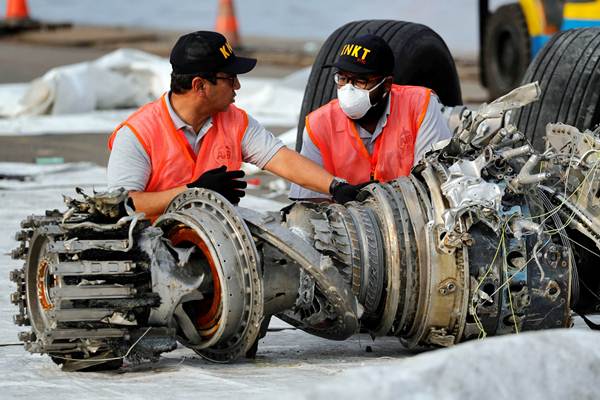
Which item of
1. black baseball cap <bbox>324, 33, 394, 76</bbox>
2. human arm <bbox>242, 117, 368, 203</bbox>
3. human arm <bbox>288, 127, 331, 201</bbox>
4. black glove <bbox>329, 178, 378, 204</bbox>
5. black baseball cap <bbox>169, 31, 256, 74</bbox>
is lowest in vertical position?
human arm <bbox>288, 127, 331, 201</bbox>

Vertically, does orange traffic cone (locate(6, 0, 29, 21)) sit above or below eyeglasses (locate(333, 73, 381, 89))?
below

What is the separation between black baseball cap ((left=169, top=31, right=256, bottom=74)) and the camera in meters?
5.66

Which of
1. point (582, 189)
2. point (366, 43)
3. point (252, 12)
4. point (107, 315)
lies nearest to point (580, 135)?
point (582, 189)

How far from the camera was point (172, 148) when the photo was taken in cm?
563

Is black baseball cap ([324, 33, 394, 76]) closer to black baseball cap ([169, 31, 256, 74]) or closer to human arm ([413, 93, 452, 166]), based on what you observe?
human arm ([413, 93, 452, 166])

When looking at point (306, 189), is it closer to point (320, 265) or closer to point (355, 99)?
point (355, 99)

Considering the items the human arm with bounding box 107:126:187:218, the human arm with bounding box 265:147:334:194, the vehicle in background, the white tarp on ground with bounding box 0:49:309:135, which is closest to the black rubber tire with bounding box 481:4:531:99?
the vehicle in background

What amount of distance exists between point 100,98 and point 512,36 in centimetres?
372

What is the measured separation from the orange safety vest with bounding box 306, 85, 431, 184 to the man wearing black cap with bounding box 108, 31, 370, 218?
23.9 inches

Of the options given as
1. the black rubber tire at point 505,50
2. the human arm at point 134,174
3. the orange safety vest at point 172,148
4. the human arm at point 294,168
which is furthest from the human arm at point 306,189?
the black rubber tire at point 505,50

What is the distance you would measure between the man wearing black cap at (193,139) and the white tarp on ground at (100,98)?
5.88m

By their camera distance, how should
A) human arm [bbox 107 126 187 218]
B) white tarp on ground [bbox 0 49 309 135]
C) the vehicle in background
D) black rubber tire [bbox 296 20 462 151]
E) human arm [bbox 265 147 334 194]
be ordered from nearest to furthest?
human arm [bbox 107 126 187 218] < human arm [bbox 265 147 334 194] < black rubber tire [bbox 296 20 462 151] < white tarp on ground [bbox 0 49 309 135] < the vehicle in background

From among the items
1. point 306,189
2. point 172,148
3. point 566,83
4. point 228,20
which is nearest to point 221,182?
point 172,148

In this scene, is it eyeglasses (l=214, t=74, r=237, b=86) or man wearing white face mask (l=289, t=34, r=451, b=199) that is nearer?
eyeglasses (l=214, t=74, r=237, b=86)
